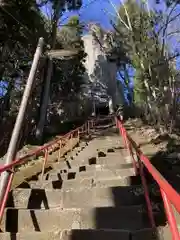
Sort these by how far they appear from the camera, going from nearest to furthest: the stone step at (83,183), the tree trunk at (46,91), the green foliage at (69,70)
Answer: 1. the stone step at (83,183)
2. the tree trunk at (46,91)
3. the green foliage at (69,70)

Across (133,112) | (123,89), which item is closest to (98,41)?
(123,89)

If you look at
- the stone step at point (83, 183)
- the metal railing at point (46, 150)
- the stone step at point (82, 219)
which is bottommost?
the stone step at point (82, 219)

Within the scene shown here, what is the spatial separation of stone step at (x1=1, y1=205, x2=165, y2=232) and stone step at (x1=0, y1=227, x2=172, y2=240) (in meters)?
0.55

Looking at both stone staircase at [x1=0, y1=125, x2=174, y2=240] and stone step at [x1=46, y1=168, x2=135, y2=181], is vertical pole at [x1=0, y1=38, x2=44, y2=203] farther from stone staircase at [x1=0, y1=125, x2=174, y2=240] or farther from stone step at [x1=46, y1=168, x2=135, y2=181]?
stone step at [x1=46, y1=168, x2=135, y2=181]

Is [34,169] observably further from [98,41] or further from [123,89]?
[123,89]

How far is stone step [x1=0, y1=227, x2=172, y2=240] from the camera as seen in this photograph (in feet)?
12.9

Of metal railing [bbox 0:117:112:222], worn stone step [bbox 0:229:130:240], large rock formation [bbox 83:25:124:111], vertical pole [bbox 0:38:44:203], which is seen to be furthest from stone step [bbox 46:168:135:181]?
large rock formation [bbox 83:25:124:111]

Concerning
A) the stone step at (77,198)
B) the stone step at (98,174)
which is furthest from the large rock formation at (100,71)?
the stone step at (77,198)

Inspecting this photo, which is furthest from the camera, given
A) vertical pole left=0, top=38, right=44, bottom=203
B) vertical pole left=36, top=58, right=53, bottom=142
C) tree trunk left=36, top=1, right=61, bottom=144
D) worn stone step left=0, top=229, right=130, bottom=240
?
tree trunk left=36, top=1, right=61, bottom=144

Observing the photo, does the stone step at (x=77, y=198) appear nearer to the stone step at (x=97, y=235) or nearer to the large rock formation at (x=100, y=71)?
the stone step at (x=97, y=235)

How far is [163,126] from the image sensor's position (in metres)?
18.0

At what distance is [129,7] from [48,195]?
2039cm

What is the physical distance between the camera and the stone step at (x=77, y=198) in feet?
18.3

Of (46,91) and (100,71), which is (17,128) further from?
(100,71)
